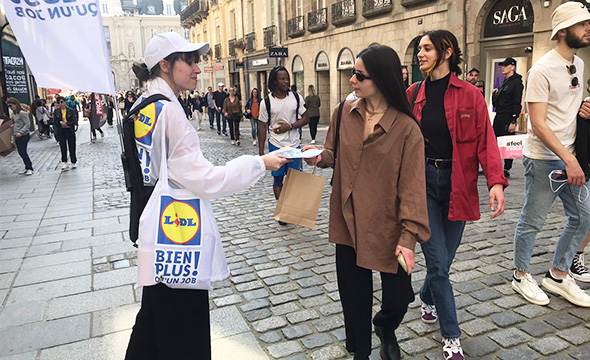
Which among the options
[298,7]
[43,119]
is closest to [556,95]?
[43,119]

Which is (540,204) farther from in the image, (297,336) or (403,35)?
(403,35)

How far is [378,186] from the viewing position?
7.96 feet

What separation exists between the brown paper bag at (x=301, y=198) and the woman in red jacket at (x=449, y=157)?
758 mm

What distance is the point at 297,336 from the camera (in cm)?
325

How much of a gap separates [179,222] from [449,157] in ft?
5.61

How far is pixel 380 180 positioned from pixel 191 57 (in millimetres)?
1146

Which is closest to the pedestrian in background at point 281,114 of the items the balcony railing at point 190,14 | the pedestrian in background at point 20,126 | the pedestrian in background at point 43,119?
the pedestrian in background at point 20,126

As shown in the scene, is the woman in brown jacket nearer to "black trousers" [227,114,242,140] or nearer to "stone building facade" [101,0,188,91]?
"black trousers" [227,114,242,140]

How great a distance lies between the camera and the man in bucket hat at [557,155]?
325cm

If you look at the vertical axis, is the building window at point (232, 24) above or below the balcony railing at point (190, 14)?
below

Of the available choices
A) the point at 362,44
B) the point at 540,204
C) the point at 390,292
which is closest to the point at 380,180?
the point at 390,292

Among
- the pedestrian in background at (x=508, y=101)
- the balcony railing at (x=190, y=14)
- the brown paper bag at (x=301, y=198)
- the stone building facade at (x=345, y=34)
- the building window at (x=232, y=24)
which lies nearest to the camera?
the brown paper bag at (x=301, y=198)

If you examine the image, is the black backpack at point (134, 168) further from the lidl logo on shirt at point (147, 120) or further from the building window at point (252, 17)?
the building window at point (252, 17)

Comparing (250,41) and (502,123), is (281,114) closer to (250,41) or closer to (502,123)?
(502,123)
